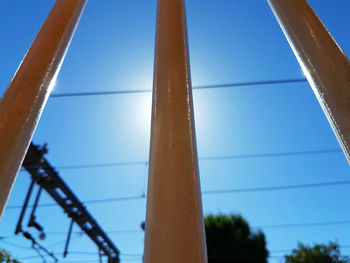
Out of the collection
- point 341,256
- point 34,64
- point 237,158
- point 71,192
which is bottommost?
point 34,64

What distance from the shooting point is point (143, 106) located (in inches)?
259

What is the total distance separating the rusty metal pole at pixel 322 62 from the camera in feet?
4.24

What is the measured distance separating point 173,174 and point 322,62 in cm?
98

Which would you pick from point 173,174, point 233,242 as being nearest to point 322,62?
point 173,174

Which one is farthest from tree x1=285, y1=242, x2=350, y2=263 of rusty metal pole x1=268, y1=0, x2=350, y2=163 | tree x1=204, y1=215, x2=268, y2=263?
Answer: rusty metal pole x1=268, y1=0, x2=350, y2=163

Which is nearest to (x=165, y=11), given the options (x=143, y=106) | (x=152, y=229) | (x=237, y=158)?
(x=152, y=229)

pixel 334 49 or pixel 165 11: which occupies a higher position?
pixel 165 11

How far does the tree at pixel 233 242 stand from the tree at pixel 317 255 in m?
1.44

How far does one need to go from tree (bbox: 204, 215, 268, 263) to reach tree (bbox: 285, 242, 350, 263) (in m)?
1.44

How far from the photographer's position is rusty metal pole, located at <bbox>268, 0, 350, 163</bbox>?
4.24 ft

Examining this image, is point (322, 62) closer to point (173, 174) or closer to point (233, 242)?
point (173, 174)

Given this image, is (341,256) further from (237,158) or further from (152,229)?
(152,229)

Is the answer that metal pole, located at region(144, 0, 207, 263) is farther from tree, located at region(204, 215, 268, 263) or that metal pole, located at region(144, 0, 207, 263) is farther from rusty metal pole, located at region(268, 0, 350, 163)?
tree, located at region(204, 215, 268, 263)

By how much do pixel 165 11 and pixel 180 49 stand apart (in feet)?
1.84
